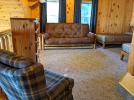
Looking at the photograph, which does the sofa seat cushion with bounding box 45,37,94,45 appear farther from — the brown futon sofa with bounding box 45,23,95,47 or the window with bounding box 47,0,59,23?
the window with bounding box 47,0,59,23

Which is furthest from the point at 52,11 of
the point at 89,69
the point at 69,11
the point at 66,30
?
the point at 89,69

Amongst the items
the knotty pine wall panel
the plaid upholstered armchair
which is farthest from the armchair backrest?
the knotty pine wall panel

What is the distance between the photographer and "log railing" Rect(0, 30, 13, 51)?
2.25 m

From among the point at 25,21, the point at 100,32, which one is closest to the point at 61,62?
the point at 25,21

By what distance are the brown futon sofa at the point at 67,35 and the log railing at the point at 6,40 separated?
7.77ft

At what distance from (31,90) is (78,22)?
16.6ft

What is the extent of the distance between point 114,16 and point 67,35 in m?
2.26

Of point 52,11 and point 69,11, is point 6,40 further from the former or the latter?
point 69,11

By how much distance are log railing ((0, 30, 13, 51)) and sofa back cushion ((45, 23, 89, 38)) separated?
274 cm

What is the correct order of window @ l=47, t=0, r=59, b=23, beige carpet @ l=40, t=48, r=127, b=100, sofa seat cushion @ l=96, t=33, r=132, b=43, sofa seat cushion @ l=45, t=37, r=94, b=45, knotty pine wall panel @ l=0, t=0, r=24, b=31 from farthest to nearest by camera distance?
window @ l=47, t=0, r=59, b=23
sofa seat cushion @ l=96, t=33, r=132, b=43
sofa seat cushion @ l=45, t=37, r=94, b=45
knotty pine wall panel @ l=0, t=0, r=24, b=31
beige carpet @ l=40, t=48, r=127, b=100

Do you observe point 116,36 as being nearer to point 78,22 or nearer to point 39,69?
point 78,22

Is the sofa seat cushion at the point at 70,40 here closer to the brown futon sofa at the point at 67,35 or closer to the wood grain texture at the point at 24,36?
→ the brown futon sofa at the point at 67,35

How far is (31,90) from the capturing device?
47.0 inches

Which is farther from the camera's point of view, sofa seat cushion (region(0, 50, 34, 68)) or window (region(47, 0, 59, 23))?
window (region(47, 0, 59, 23))
